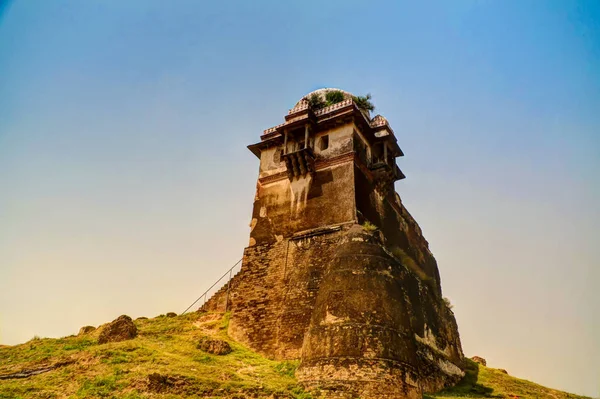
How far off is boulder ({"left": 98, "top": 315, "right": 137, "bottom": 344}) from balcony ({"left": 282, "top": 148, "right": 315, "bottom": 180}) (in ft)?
22.9

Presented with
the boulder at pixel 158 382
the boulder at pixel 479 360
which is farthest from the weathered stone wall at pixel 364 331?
the boulder at pixel 479 360

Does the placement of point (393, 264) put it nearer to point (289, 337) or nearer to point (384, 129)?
point (289, 337)

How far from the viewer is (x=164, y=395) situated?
30.9 ft

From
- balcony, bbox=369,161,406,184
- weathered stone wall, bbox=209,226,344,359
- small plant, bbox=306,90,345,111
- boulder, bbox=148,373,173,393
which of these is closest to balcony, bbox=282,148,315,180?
balcony, bbox=369,161,406,184

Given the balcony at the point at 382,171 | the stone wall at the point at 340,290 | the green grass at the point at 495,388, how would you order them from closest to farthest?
the stone wall at the point at 340,290 < the green grass at the point at 495,388 < the balcony at the point at 382,171

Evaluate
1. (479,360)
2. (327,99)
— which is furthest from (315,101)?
(479,360)

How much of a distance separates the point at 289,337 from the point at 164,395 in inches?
182

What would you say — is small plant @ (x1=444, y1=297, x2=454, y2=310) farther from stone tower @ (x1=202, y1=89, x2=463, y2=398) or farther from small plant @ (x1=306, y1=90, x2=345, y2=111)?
small plant @ (x1=306, y1=90, x2=345, y2=111)

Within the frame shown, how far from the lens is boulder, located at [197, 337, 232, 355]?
12914 mm

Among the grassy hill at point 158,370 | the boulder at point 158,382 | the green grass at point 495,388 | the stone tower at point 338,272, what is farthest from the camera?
the green grass at point 495,388

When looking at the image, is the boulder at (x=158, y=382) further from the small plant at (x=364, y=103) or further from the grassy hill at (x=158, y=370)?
the small plant at (x=364, y=103)

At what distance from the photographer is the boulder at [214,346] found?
12914 millimetres

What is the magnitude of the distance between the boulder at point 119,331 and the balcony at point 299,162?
698 centimetres

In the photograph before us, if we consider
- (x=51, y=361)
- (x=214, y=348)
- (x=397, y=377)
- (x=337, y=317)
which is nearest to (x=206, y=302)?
(x=214, y=348)
